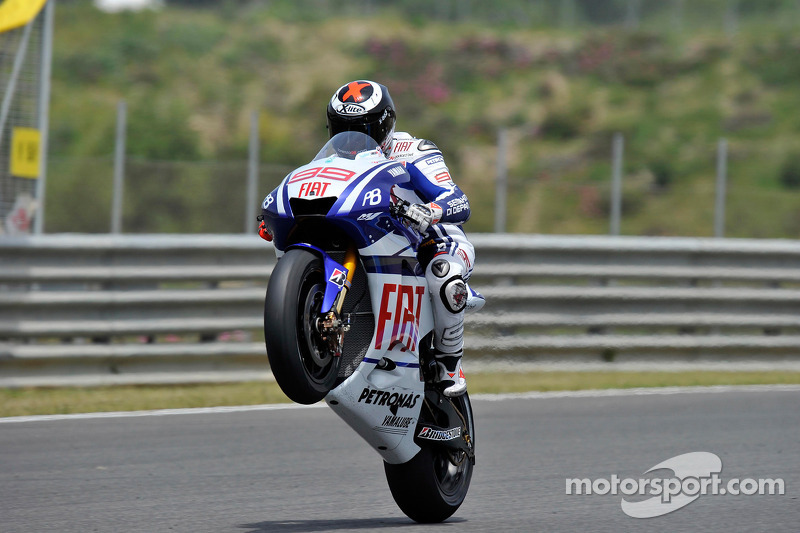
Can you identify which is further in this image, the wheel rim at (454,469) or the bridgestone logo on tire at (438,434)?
the wheel rim at (454,469)

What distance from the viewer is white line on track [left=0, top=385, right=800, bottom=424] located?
317 inches

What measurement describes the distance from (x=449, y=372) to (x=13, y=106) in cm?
665

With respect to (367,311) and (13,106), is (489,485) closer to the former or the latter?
(367,311)

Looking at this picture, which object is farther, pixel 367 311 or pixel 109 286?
pixel 109 286

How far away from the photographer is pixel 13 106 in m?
10.7

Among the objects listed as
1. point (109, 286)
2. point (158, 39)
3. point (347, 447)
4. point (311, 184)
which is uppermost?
point (158, 39)

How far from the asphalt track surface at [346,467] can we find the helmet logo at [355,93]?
1729mm

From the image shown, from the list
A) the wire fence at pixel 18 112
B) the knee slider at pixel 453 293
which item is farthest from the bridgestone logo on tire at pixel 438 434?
the wire fence at pixel 18 112

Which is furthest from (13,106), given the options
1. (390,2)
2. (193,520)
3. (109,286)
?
(390,2)

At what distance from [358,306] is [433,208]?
0.50 metres

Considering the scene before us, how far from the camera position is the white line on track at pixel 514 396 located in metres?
8.06

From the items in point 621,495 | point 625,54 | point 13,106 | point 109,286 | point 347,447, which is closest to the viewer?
point 621,495

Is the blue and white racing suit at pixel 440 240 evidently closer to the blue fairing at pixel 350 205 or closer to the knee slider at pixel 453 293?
the knee slider at pixel 453 293

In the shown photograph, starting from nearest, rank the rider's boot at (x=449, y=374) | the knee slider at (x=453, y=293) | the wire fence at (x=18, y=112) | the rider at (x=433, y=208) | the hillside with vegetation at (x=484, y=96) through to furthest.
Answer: the rider at (x=433, y=208) < the knee slider at (x=453, y=293) < the rider's boot at (x=449, y=374) < the wire fence at (x=18, y=112) < the hillside with vegetation at (x=484, y=96)
